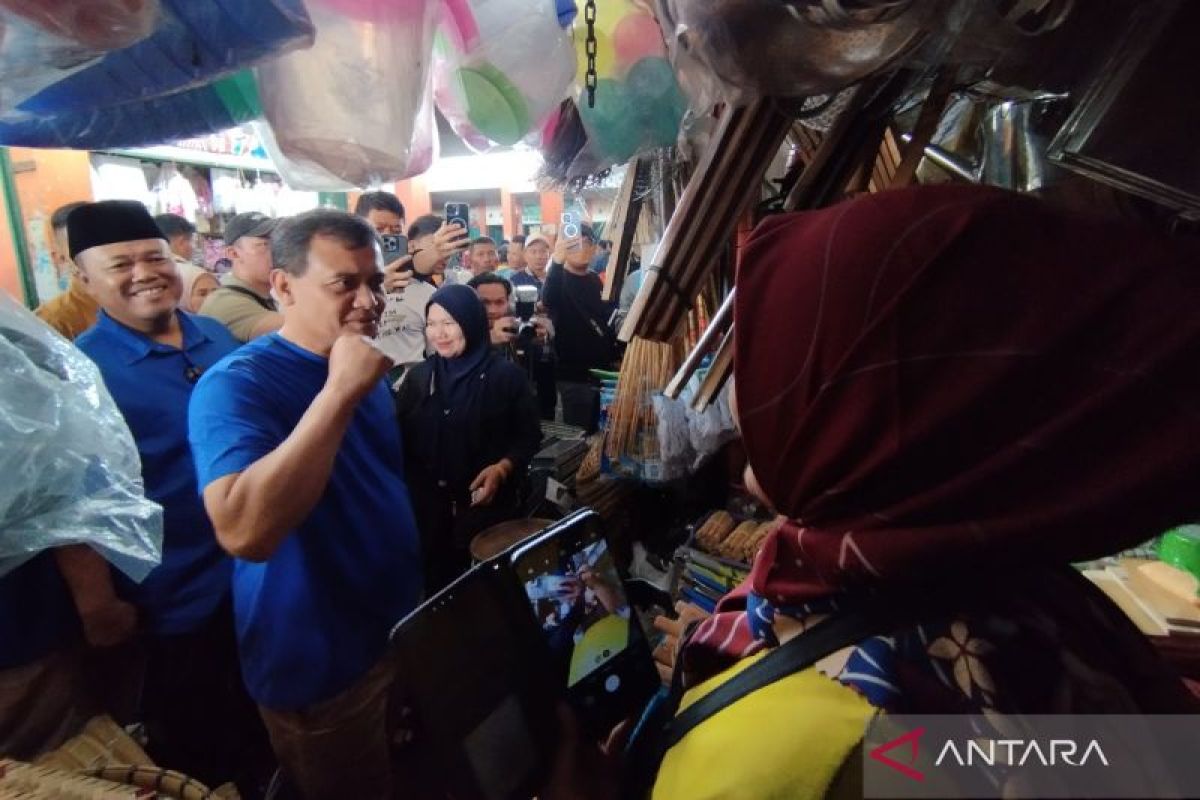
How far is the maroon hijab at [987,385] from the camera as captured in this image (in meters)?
0.39

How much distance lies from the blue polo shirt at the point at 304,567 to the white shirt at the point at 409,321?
91 cm

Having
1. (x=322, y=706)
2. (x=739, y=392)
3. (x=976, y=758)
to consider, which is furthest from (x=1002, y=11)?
(x=322, y=706)

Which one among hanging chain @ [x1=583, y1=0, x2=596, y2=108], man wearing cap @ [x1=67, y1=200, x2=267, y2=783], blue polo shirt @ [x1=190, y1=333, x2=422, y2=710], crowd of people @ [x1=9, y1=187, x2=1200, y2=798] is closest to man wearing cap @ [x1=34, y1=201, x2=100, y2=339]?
man wearing cap @ [x1=67, y1=200, x2=267, y2=783]

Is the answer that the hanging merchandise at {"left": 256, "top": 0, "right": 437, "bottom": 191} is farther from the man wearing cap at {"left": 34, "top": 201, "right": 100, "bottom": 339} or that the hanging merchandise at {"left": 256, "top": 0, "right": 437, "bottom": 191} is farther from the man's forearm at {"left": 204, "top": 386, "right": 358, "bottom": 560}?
the man wearing cap at {"left": 34, "top": 201, "right": 100, "bottom": 339}

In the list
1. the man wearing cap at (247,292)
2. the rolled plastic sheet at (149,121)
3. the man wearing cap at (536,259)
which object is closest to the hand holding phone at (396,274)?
the rolled plastic sheet at (149,121)

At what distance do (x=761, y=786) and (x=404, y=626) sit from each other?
33cm

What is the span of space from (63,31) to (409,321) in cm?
150

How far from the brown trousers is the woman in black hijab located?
774 millimetres

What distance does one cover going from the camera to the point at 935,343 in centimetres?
41

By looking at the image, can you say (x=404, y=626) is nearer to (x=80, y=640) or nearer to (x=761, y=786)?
(x=761, y=786)

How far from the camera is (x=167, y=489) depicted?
1318mm

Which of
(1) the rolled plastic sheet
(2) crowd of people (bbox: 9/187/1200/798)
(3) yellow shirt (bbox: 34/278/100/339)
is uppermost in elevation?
(1) the rolled plastic sheet

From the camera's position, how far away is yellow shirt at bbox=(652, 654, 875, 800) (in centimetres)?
40

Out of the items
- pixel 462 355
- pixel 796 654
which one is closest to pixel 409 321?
pixel 462 355
